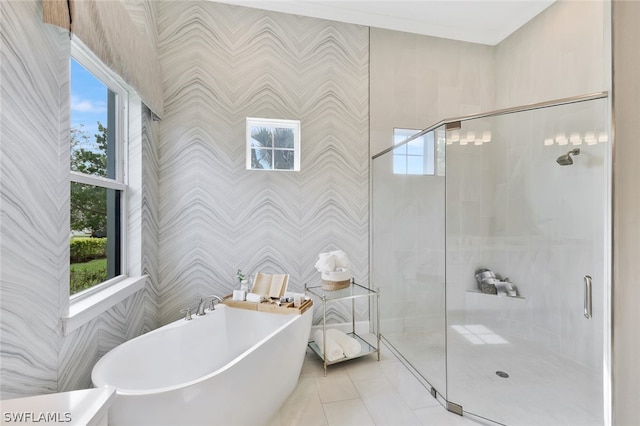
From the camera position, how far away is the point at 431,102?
9.61ft

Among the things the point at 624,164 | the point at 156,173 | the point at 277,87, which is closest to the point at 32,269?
the point at 156,173

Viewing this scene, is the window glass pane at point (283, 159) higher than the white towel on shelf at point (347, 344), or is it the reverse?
the window glass pane at point (283, 159)

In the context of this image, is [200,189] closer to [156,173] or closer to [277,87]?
[156,173]

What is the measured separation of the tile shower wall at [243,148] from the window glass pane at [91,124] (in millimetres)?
561

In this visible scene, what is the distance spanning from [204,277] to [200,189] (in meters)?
0.75

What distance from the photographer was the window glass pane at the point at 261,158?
104 inches

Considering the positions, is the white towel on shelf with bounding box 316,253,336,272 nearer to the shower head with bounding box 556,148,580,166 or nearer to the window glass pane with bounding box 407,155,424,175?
the window glass pane with bounding box 407,155,424,175

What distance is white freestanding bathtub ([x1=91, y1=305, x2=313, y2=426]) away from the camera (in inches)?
43.9

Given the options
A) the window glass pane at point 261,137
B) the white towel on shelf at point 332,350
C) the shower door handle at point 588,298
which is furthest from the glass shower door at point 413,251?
the window glass pane at point 261,137

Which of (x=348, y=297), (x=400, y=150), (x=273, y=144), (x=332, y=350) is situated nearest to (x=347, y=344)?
(x=332, y=350)

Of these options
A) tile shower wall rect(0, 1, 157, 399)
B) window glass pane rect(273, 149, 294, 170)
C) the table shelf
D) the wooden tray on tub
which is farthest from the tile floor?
window glass pane rect(273, 149, 294, 170)

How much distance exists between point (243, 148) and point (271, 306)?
4.51 feet

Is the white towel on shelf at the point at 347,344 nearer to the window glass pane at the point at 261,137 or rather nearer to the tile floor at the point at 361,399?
the tile floor at the point at 361,399

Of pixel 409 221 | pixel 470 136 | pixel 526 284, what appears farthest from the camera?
pixel 409 221
